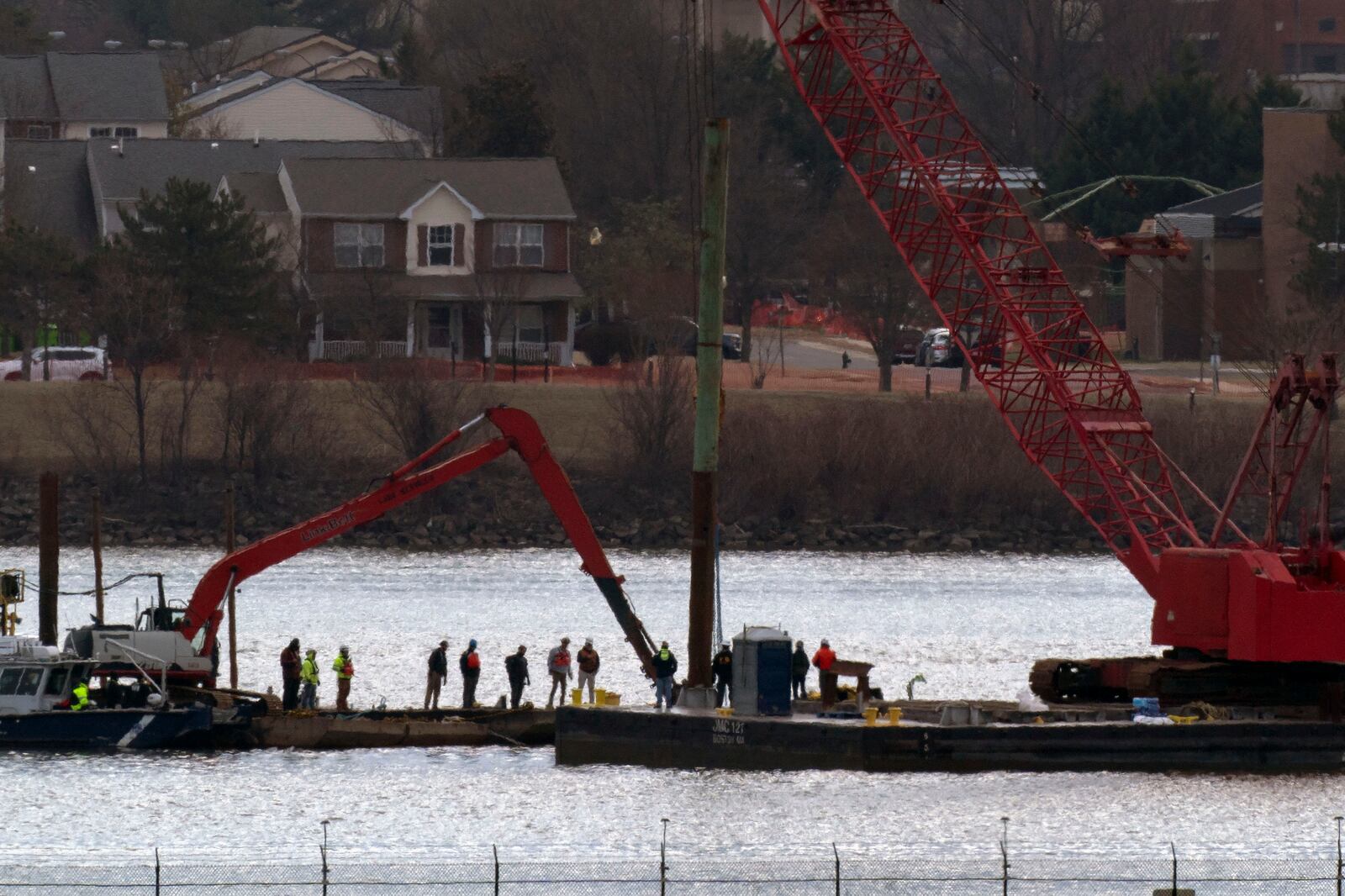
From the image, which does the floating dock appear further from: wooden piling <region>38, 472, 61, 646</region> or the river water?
wooden piling <region>38, 472, 61, 646</region>

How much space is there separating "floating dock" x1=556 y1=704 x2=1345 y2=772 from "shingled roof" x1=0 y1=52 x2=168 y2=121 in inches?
3792

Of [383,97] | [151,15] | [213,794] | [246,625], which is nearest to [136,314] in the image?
[246,625]

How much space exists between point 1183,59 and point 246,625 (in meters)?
75.5

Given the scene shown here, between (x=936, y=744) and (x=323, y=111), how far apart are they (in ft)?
328

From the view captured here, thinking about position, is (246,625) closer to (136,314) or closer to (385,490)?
(385,490)

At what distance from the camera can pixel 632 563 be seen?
8500 cm

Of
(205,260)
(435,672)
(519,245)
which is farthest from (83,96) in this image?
(435,672)

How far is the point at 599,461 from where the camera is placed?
9325 centimetres

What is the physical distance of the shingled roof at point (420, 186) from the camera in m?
105

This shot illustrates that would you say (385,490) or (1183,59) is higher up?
(1183,59)

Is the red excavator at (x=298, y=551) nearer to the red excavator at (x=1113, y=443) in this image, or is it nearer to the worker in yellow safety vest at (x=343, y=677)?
the worker in yellow safety vest at (x=343, y=677)

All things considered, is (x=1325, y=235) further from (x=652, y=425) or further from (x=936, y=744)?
(x=936, y=744)

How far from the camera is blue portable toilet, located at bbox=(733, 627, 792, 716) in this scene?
138 ft

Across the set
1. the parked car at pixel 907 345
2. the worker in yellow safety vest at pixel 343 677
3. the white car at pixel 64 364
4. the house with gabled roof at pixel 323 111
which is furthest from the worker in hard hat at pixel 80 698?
the house with gabled roof at pixel 323 111
